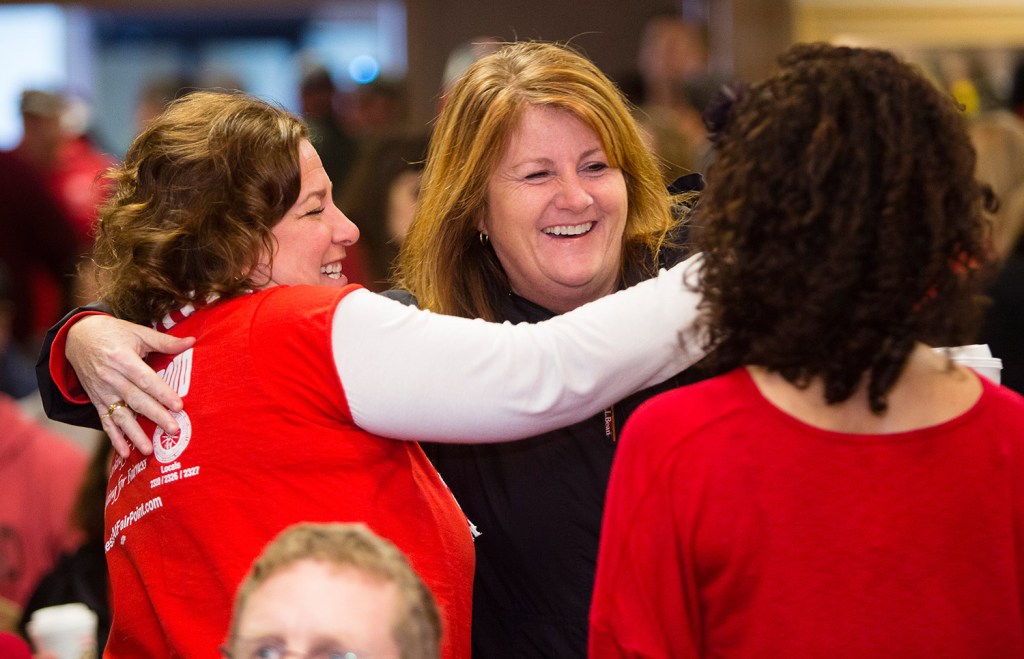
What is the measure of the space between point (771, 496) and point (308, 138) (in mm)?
929

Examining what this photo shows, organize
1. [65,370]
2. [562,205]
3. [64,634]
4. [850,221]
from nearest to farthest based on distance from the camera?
[850,221] < [65,370] < [562,205] < [64,634]

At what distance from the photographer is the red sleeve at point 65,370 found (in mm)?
2053

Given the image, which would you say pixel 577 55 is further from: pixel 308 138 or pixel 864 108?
pixel 864 108

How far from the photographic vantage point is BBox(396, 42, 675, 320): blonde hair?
2.28 m

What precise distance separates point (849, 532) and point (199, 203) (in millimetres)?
970

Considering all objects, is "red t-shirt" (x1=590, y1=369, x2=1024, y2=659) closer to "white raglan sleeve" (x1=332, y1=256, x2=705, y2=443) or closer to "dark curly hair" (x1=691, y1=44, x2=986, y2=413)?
"dark curly hair" (x1=691, y1=44, x2=986, y2=413)

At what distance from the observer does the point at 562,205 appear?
2238mm

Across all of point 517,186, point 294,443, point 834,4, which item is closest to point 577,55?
point 517,186

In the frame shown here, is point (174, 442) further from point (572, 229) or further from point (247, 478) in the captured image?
point (572, 229)

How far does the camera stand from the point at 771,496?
146cm


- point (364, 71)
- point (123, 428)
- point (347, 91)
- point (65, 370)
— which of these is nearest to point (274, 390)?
point (123, 428)

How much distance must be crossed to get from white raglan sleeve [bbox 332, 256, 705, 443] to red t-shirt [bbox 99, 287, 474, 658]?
0.15 ft

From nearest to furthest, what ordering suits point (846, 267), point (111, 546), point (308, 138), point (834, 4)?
point (846, 267) < point (111, 546) < point (308, 138) < point (834, 4)

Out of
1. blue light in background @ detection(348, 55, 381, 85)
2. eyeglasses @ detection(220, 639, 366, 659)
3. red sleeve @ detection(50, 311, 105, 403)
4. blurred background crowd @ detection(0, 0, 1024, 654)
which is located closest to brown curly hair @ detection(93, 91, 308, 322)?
red sleeve @ detection(50, 311, 105, 403)
